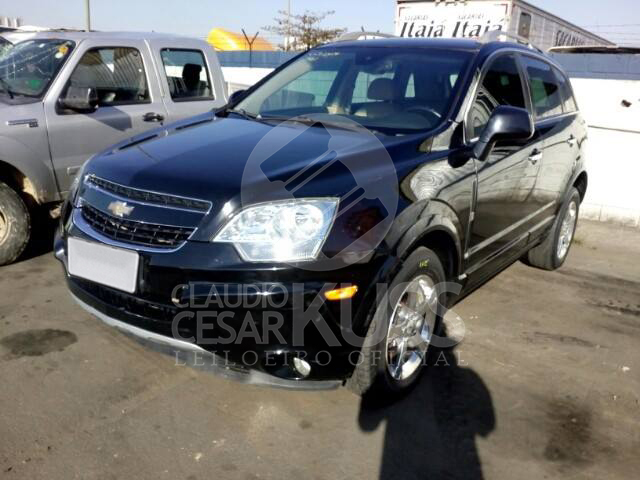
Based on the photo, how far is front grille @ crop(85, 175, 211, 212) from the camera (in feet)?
8.20

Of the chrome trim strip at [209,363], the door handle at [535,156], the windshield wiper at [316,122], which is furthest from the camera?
the door handle at [535,156]

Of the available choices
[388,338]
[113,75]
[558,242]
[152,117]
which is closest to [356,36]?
[152,117]

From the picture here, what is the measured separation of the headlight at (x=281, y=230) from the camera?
242cm

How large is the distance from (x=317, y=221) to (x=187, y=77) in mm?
4099

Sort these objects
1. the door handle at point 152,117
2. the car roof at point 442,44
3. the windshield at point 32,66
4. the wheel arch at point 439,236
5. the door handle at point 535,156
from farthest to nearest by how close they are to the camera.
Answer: the door handle at point 152,117 → the windshield at point 32,66 → the door handle at point 535,156 → the car roof at point 442,44 → the wheel arch at point 439,236

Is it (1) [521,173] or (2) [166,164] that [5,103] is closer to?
(2) [166,164]

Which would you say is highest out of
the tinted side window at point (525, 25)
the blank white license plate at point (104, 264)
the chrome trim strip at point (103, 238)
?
the tinted side window at point (525, 25)

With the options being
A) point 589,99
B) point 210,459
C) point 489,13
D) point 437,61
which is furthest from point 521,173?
point 489,13

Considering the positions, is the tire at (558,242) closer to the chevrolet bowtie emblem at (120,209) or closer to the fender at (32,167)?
the chevrolet bowtie emblem at (120,209)

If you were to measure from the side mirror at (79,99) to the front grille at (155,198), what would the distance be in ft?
7.64

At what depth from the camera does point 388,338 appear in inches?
111

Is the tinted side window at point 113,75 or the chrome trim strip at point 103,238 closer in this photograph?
the chrome trim strip at point 103,238

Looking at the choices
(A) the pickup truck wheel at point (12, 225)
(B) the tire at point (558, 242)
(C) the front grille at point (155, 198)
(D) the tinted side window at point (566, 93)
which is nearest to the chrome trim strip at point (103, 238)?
(C) the front grille at point (155, 198)

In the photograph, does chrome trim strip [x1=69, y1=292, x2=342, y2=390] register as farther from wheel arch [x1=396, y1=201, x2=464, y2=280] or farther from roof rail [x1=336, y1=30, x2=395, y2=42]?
roof rail [x1=336, y1=30, x2=395, y2=42]
